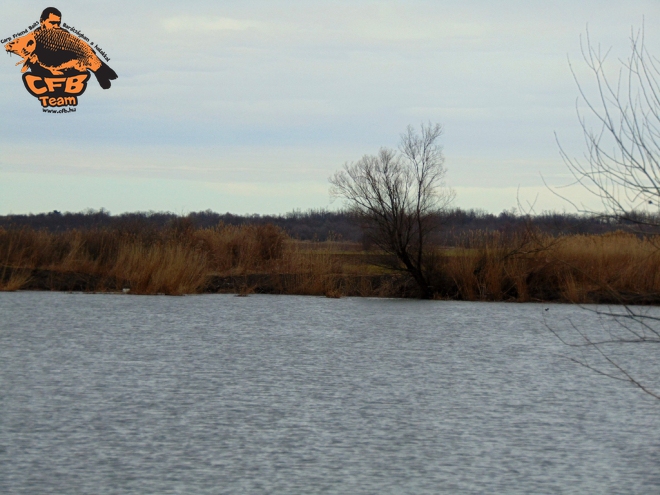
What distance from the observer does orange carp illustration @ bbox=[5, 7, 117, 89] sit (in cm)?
2172

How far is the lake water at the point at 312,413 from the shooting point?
16.7 feet

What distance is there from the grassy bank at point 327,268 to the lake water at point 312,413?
22.7 feet

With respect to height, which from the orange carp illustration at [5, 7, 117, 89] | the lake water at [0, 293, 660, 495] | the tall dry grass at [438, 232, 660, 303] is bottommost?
the lake water at [0, 293, 660, 495]

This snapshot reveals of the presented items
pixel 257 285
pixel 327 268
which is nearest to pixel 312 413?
pixel 327 268

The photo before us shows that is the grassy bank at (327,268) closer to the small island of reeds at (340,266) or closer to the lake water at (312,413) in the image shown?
the small island of reeds at (340,266)

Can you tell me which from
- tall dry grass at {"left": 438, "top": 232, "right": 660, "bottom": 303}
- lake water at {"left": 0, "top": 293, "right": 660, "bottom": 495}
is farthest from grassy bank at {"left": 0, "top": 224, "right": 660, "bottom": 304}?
lake water at {"left": 0, "top": 293, "right": 660, "bottom": 495}

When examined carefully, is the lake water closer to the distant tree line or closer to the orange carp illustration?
the distant tree line

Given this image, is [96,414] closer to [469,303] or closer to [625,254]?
[469,303]

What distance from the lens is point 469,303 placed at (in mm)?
18812

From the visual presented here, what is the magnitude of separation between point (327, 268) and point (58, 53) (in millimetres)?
9525

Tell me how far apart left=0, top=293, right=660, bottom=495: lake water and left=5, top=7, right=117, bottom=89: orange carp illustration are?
1107cm

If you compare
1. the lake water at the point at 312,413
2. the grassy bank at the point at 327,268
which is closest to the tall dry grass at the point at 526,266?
the grassy bank at the point at 327,268

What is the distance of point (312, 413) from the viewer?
22.6 ft

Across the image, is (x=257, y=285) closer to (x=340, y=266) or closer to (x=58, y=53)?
Answer: (x=340, y=266)
